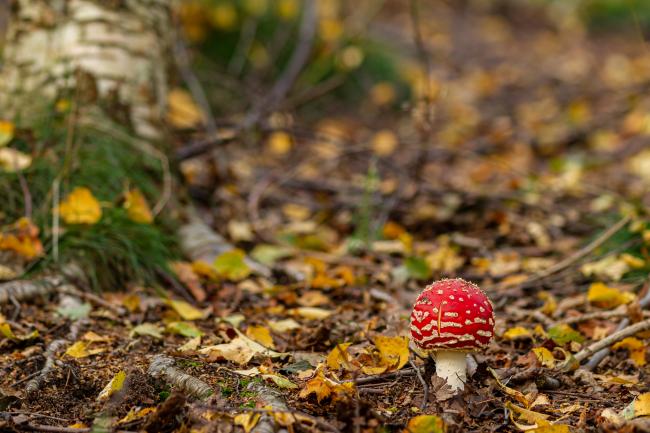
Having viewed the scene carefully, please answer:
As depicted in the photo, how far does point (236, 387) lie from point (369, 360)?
0.43 metres

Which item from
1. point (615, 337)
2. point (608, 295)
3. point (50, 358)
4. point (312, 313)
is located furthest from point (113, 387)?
point (608, 295)

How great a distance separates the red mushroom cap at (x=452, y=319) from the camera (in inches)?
74.1

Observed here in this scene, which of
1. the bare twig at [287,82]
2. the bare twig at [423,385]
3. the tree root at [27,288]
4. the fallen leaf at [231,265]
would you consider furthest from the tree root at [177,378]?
the bare twig at [287,82]

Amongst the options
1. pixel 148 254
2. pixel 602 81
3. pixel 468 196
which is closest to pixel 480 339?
pixel 148 254

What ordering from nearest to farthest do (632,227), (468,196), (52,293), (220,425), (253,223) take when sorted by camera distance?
(220,425) < (52,293) < (632,227) < (253,223) < (468,196)

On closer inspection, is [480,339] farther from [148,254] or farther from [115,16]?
[115,16]

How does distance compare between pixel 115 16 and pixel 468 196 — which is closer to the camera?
pixel 115 16

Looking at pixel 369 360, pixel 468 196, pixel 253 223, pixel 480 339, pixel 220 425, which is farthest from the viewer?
pixel 468 196

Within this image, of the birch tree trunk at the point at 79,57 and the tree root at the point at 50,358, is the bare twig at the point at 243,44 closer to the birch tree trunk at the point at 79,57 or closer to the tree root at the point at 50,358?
the birch tree trunk at the point at 79,57

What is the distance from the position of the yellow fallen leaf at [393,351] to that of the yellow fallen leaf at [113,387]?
755 mm

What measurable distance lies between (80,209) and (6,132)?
1.86 ft

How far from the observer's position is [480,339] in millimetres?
1905

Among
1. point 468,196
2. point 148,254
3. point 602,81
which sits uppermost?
point 602,81

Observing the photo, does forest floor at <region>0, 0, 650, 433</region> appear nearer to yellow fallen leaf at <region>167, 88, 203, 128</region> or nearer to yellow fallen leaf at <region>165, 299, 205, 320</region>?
yellow fallen leaf at <region>165, 299, 205, 320</region>
